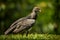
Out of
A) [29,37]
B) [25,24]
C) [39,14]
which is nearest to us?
[29,37]

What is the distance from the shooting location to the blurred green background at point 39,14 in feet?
43.8

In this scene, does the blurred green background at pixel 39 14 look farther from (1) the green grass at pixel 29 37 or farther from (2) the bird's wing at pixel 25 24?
(1) the green grass at pixel 29 37

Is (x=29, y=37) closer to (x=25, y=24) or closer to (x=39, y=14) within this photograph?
(x=25, y=24)

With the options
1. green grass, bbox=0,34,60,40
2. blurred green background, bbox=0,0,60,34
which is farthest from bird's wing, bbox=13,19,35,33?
blurred green background, bbox=0,0,60,34

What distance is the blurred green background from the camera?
1336 cm

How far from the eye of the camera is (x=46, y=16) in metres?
13.4

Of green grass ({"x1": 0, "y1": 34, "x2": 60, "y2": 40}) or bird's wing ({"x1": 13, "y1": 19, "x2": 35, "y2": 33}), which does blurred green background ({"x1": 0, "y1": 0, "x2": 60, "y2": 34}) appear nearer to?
bird's wing ({"x1": 13, "y1": 19, "x2": 35, "y2": 33})

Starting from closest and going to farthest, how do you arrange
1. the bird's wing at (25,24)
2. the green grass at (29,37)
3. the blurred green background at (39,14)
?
the green grass at (29,37), the bird's wing at (25,24), the blurred green background at (39,14)

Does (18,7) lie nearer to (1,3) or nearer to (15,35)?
(1,3)

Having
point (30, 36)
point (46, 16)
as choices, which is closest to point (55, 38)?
point (30, 36)

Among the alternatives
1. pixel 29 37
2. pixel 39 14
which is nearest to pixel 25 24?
pixel 29 37

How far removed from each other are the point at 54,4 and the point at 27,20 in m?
3.06

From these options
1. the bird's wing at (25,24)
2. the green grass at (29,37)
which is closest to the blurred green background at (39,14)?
the bird's wing at (25,24)

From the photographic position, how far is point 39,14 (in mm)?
13586
